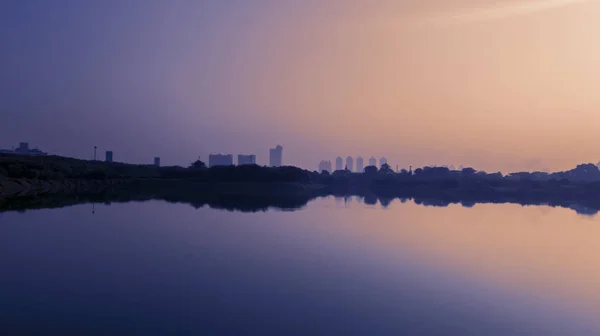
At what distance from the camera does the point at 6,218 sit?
22.5 m

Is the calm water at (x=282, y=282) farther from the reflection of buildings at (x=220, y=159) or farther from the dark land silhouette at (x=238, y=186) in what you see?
the reflection of buildings at (x=220, y=159)

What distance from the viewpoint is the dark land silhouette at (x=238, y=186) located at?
45.8m

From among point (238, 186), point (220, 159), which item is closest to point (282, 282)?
point (238, 186)

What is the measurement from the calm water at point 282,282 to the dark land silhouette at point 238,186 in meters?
20.5

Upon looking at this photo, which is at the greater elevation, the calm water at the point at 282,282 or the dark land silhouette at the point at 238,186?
the dark land silhouette at the point at 238,186

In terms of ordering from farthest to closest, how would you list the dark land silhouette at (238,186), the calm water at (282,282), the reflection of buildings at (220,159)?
the reflection of buildings at (220,159)
the dark land silhouette at (238,186)
the calm water at (282,282)

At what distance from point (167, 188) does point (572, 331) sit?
58548mm

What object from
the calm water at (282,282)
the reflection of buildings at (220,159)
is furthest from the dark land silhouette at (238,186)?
the reflection of buildings at (220,159)

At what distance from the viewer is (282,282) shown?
11.8 metres

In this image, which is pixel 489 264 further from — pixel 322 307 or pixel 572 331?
pixel 322 307

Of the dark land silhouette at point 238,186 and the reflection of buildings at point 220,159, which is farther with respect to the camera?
the reflection of buildings at point 220,159

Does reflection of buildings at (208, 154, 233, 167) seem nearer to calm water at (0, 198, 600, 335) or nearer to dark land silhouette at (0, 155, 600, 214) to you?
dark land silhouette at (0, 155, 600, 214)

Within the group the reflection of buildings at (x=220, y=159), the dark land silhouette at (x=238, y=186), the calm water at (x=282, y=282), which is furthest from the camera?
the reflection of buildings at (x=220, y=159)

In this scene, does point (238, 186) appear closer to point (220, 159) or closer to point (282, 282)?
point (282, 282)
